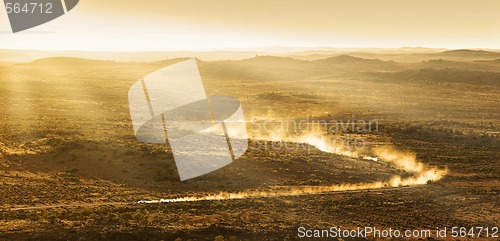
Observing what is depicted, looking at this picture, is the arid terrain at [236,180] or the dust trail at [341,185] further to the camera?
the dust trail at [341,185]

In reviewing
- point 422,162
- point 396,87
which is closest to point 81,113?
point 422,162

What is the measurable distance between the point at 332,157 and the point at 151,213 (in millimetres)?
15930

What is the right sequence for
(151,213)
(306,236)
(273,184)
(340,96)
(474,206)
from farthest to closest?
(340,96) → (273,184) → (474,206) → (151,213) → (306,236)

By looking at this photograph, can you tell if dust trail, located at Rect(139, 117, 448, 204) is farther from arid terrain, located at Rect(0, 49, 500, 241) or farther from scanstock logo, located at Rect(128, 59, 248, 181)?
scanstock logo, located at Rect(128, 59, 248, 181)

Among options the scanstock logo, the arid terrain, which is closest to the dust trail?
the arid terrain

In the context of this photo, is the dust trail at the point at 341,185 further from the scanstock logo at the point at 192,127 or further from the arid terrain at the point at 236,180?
the scanstock logo at the point at 192,127

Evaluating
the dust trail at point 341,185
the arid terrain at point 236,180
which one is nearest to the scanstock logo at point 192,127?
the arid terrain at point 236,180

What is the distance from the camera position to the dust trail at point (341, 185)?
22.4m

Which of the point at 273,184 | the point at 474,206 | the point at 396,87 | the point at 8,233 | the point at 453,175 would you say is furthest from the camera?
the point at 396,87

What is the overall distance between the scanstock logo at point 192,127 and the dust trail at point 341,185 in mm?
3658

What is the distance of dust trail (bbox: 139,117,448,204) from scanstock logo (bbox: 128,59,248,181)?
12.0 feet

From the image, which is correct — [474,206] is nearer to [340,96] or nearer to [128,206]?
Result: [128,206]

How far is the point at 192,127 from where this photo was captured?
39.4 meters

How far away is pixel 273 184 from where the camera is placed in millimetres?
24109
